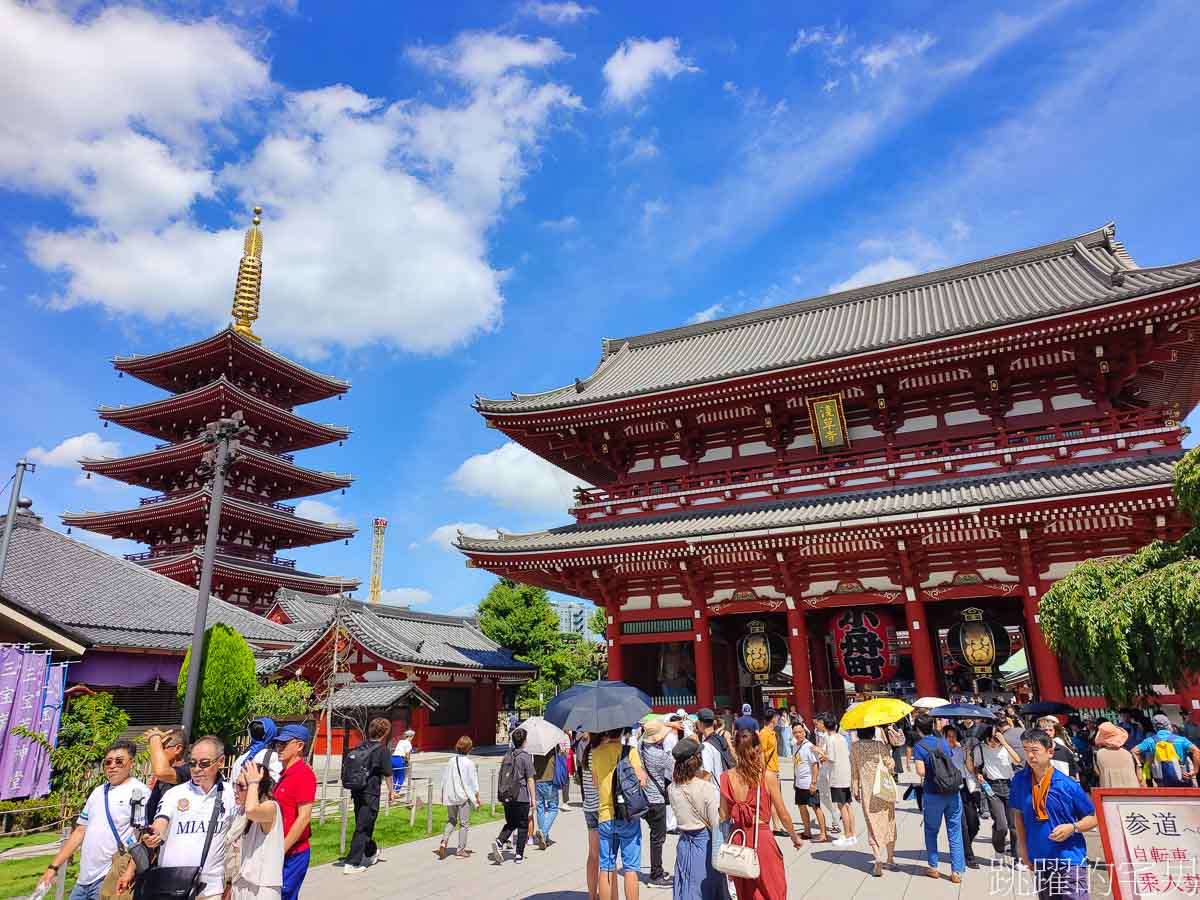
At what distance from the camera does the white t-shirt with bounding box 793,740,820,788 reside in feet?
31.7

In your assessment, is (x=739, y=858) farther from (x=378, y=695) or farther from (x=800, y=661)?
(x=378, y=695)

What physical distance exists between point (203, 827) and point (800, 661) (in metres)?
15.4

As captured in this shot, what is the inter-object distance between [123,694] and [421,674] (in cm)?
844

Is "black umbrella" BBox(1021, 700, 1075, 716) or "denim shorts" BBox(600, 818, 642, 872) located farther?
"black umbrella" BBox(1021, 700, 1075, 716)

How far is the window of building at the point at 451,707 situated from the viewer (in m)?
25.1

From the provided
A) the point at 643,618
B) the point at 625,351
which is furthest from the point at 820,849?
the point at 625,351

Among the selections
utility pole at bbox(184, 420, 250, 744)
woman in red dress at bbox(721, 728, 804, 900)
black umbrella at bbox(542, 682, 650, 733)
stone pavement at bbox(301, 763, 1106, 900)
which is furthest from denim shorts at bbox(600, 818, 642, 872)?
utility pole at bbox(184, 420, 250, 744)

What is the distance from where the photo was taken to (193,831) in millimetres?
4730

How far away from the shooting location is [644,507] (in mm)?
20609

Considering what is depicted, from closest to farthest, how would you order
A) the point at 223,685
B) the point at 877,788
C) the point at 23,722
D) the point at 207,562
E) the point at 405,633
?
1. the point at 877,788
2. the point at 23,722
3. the point at 207,562
4. the point at 223,685
5. the point at 405,633

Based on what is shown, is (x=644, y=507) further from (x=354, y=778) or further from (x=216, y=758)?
(x=216, y=758)

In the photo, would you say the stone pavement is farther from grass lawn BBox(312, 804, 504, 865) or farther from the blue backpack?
the blue backpack

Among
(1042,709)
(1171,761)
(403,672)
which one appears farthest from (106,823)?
(403,672)

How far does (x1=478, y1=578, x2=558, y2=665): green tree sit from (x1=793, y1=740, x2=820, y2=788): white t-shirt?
2621 cm
